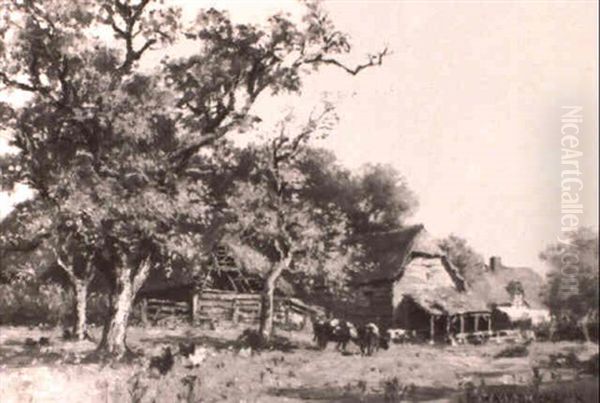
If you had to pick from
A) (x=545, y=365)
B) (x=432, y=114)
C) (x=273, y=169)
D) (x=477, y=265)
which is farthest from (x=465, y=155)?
(x=477, y=265)

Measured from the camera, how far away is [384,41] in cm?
1595

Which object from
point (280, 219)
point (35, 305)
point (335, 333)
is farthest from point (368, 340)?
point (35, 305)

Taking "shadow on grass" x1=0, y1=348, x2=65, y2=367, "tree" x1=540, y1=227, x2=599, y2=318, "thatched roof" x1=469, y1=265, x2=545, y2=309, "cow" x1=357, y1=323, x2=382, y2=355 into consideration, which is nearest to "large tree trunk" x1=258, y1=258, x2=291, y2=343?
"cow" x1=357, y1=323, x2=382, y2=355

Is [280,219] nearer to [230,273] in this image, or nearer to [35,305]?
[230,273]

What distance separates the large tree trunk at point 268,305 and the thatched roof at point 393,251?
7.55m

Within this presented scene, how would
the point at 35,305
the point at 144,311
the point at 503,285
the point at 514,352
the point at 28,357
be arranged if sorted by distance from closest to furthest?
1. the point at 28,357
2. the point at 514,352
3. the point at 144,311
4. the point at 35,305
5. the point at 503,285

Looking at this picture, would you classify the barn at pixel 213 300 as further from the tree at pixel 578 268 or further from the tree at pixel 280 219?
the tree at pixel 578 268

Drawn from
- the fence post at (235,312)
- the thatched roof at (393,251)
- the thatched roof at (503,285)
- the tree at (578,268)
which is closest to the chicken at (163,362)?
→ the tree at (578,268)

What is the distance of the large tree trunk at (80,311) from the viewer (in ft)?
76.2

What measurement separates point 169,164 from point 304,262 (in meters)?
7.92

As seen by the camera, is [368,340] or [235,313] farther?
[235,313]

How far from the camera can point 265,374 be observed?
1688 centimetres

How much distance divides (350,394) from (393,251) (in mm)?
17915

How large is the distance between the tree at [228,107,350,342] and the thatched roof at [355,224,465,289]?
5.84m
